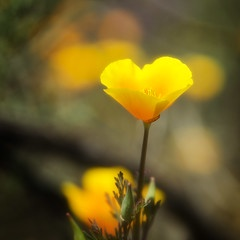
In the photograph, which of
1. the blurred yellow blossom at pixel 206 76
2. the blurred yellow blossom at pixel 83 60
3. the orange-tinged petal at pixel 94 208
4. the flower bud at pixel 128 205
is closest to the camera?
the flower bud at pixel 128 205

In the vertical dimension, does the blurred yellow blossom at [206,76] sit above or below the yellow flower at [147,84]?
below

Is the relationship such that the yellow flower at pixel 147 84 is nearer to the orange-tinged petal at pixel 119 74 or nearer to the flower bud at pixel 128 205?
the orange-tinged petal at pixel 119 74

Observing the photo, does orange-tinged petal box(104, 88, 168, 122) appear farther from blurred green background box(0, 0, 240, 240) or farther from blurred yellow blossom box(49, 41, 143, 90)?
blurred yellow blossom box(49, 41, 143, 90)

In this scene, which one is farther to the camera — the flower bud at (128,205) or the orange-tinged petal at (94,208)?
the orange-tinged petal at (94,208)

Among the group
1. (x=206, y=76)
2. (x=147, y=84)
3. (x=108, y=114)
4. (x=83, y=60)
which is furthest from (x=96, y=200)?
(x=206, y=76)

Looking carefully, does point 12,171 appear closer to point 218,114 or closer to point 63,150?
point 63,150

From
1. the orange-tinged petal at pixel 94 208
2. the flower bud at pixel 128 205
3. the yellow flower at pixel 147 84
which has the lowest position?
the orange-tinged petal at pixel 94 208

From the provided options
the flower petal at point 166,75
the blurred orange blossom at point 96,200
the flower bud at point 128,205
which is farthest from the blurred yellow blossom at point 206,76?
the flower bud at point 128,205

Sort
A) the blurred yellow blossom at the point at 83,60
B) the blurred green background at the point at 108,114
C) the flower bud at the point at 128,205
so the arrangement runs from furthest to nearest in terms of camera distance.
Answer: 1. the blurred yellow blossom at the point at 83,60
2. the blurred green background at the point at 108,114
3. the flower bud at the point at 128,205
